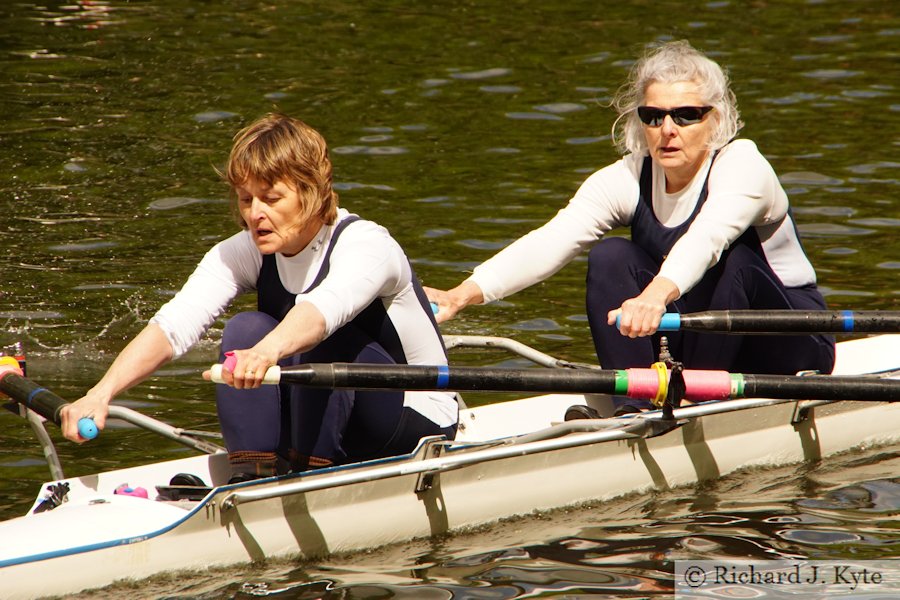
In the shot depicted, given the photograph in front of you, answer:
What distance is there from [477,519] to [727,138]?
1986 mm

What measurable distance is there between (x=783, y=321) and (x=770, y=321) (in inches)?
2.6

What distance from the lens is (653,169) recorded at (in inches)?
241

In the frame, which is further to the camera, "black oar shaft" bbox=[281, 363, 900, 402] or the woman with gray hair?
the woman with gray hair

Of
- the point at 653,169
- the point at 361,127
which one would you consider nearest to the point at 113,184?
the point at 361,127

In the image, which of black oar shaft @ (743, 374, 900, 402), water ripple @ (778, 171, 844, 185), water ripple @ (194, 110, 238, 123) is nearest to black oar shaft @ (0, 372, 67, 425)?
black oar shaft @ (743, 374, 900, 402)

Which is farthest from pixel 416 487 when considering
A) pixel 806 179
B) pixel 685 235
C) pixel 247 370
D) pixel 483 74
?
pixel 483 74

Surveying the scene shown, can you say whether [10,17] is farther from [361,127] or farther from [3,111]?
[361,127]

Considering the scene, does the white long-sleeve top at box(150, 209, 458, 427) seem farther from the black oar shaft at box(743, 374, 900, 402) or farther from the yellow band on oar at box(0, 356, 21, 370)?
the black oar shaft at box(743, 374, 900, 402)

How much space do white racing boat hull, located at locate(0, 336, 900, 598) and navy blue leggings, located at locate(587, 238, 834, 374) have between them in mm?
244

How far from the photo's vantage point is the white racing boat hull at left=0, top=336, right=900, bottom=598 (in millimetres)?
4664

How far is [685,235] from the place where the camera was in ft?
18.8

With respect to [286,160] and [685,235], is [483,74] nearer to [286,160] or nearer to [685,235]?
[685,235]

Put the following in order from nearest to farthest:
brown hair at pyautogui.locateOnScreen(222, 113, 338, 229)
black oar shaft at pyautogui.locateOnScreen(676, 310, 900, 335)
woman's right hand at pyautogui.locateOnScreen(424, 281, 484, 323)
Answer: brown hair at pyautogui.locateOnScreen(222, 113, 338, 229)
black oar shaft at pyautogui.locateOnScreen(676, 310, 900, 335)
woman's right hand at pyautogui.locateOnScreen(424, 281, 484, 323)

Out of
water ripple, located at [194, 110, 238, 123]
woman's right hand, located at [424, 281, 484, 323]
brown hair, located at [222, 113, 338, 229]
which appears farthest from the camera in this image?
water ripple, located at [194, 110, 238, 123]
